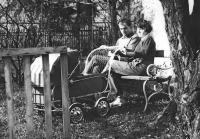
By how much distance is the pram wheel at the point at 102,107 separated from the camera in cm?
592

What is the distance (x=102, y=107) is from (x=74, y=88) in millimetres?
646

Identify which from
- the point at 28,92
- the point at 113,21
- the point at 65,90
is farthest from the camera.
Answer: the point at 113,21

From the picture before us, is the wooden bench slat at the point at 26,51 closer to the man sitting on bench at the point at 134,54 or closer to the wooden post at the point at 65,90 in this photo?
the wooden post at the point at 65,90

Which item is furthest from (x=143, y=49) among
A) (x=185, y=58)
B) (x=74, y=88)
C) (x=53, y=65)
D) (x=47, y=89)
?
(x=47, y=89)

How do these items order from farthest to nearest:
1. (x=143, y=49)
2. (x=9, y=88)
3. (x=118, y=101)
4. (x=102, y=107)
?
(x=118, y=101), (x=143, y=49), (x=102, y=107), (x=9, y=88)

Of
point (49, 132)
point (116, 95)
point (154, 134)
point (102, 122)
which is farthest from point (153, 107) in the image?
point (49, 132)

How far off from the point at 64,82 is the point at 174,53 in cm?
137

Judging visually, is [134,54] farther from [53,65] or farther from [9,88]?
[9,88]

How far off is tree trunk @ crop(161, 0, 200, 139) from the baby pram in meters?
1.73

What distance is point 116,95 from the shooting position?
21.7 feet

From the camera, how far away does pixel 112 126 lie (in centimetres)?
532

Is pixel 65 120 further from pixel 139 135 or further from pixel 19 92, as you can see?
pixel 19 92

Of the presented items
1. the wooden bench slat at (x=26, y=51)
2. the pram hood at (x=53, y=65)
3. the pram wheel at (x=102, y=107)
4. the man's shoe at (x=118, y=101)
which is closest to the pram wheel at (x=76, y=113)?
the pram wheel at (x=102, y=107)

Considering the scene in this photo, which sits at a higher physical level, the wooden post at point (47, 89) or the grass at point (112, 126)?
the wooden post at point (47, 89)
